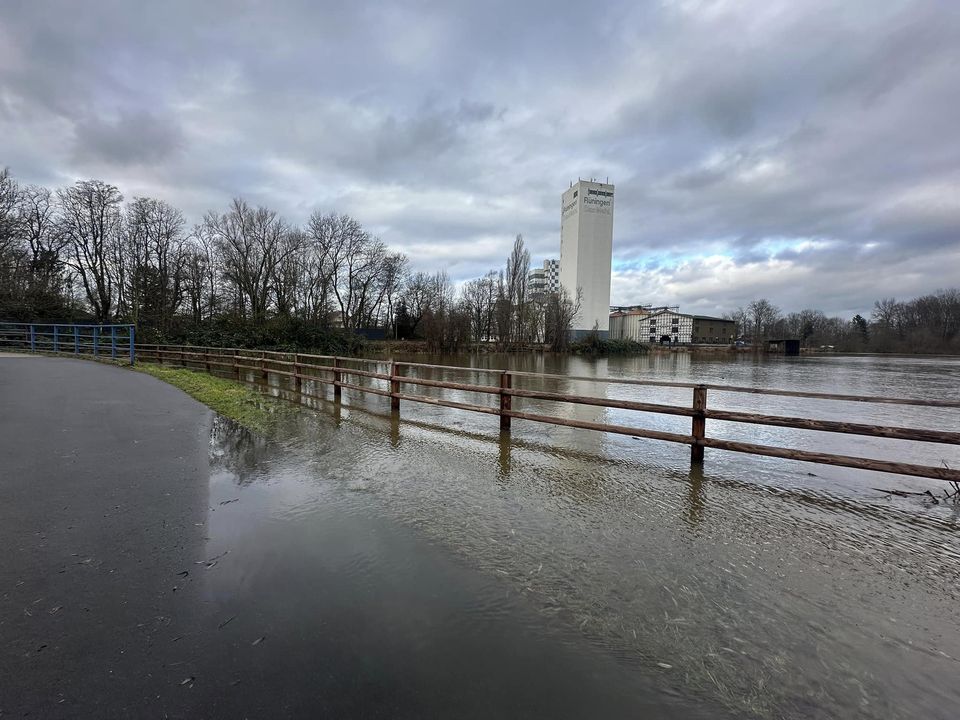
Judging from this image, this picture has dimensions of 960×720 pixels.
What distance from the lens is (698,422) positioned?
19.0 feet

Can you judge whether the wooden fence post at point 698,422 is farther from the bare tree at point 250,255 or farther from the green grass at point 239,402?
the bare tree at point 250,255

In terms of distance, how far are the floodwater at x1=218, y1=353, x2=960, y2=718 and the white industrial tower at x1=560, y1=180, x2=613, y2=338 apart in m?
65.3

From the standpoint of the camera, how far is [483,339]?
62.7 m

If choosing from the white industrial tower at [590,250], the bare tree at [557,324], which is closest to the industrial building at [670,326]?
the white industrial tower at [590,250]

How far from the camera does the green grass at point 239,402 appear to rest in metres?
8.02

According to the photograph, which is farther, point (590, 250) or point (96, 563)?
point (590, 250)

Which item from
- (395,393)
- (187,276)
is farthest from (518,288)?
(395,393)

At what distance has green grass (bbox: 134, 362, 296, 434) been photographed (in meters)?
8.02

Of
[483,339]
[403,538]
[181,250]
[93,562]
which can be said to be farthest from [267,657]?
[483,339]

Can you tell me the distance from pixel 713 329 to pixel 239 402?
12417 centimetres

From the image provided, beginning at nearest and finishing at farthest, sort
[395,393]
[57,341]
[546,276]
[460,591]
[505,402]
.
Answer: [460,591], [505,402], [395,393], [57,341], [546,276]

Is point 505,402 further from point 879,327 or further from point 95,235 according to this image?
point 879,327

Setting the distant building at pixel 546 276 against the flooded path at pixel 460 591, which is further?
the distant building at pixel 546 276

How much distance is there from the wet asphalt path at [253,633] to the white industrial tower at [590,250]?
Result: 6761 cm
